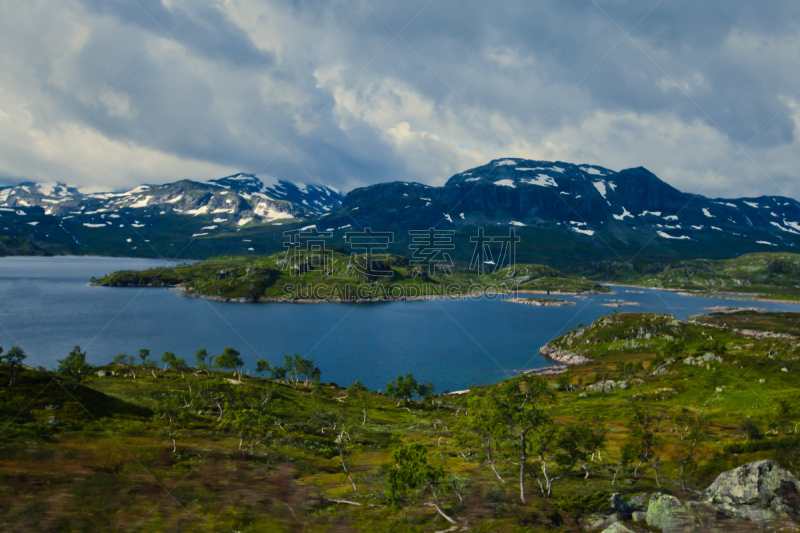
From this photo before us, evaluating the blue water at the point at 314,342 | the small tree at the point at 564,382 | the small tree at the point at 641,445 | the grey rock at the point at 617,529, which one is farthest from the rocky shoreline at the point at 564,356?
the grey rock at the point at 617,529

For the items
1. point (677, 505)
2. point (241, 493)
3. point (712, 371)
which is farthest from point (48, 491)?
point (712, 371)

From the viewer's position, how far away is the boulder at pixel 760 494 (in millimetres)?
26141

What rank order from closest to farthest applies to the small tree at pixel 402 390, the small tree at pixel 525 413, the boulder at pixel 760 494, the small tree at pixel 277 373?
the boulder at pixel 760 494, the small tree at pixel 525 413, the small tree at pixel 402 390, the small tree at pixel 277 373

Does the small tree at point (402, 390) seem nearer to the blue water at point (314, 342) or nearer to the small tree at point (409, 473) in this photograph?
the blue water at point (314, 342)

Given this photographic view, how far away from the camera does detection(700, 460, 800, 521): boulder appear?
1029 inches

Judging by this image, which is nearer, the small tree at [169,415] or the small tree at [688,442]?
the small tree at [688,442]

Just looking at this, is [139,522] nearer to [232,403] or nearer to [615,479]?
[232,403]

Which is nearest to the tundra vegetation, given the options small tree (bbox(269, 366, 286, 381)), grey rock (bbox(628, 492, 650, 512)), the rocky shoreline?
grey rock (bbox(628, 492, 650, 512))

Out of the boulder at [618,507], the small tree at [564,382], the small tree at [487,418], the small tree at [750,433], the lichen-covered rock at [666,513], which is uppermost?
the small tree at [487,418]

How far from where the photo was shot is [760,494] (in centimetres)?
2692

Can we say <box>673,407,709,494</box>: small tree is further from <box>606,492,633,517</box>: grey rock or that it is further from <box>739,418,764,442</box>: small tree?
<box>606,492,633,517</box>: grey rock

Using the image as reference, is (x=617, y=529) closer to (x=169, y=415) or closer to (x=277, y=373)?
(x=169, y=415)

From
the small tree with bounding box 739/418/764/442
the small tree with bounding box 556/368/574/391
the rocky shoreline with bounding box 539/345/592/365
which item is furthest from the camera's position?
the rocky shoreline with bounding box 539/345/592/365

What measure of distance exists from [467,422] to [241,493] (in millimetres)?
21074
